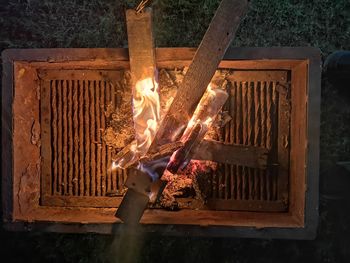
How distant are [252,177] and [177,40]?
130cm

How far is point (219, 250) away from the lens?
342cm

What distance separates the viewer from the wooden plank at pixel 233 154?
3002 millimetres

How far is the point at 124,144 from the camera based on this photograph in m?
3.20

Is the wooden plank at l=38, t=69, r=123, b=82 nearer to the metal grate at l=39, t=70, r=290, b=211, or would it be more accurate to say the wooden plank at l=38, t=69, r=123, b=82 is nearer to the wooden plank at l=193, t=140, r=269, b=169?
the metal grate at l=39, t=70, r=290, b=211

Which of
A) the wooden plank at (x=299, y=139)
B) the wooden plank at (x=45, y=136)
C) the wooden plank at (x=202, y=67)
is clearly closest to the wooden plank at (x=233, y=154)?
the wooden plank at (x=299, y=139)

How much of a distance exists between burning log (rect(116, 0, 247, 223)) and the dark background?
803 millimetres

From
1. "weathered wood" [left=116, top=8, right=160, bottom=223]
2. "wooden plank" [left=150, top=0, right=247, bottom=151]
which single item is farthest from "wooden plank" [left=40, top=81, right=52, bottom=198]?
"wooden plank" [left=150, top=0, right=247, bottom=151]

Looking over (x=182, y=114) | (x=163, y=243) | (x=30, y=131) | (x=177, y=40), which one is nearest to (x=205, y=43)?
(x=182, y=114)

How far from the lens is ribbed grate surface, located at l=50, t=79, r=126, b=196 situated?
3.23 metres

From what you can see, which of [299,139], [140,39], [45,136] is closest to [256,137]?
[299,139]

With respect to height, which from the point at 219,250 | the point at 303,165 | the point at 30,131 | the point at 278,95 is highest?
the point at 278,95

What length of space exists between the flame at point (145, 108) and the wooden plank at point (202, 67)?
156mm

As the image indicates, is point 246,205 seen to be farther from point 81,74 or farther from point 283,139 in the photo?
point 81,74

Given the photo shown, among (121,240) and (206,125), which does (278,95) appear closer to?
(206,125)
